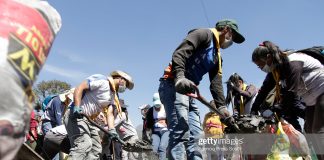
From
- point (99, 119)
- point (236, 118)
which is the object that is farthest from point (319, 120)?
point (99, 119)

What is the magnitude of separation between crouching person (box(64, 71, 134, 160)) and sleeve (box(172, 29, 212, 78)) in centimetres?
148

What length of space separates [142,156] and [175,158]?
3.23 meters

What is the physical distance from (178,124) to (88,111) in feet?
5.32

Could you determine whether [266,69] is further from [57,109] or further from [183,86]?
[57,109]

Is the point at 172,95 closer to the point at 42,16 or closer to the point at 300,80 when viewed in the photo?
the point at 300,80

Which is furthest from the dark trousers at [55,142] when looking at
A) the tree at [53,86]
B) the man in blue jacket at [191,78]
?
the tree at [53,86]

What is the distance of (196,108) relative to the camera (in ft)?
12.2

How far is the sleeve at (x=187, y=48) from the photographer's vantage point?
3.13 meters

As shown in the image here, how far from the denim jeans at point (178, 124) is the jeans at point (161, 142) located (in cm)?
281

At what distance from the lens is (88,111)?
4.52 m

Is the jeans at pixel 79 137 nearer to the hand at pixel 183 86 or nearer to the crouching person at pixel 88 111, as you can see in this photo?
the crouching person at pixel 88 111

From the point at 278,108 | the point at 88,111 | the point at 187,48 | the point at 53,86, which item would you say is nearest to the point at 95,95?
the point at 88,111

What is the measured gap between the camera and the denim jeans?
322cm

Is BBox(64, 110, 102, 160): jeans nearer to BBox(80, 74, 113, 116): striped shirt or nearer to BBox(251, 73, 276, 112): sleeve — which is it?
BBox(80, 74, 113, 116): striped shirt
